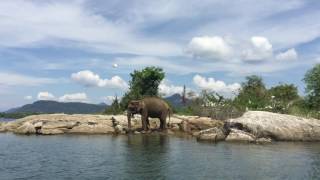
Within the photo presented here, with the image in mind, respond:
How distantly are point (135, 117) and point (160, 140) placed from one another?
13960 mm

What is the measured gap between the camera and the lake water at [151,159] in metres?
28.6

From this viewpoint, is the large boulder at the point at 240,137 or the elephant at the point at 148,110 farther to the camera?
the elephant at the point at 148,110

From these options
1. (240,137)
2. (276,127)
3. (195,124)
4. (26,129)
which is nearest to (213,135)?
(240,137)

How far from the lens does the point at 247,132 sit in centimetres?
4959

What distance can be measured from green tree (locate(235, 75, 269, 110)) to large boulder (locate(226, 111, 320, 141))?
68.5 ft

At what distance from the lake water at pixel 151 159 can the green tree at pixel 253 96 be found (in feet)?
86.8

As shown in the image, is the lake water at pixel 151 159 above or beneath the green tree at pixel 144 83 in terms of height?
beneath

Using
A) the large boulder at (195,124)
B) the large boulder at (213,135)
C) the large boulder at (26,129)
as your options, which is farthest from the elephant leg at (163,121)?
the large boulder at (26,129)

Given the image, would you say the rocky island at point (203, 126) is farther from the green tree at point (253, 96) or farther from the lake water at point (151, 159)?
the green tree at point (253, 96)

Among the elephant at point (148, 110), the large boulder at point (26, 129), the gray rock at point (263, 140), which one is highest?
the elephant at point (148, 110)

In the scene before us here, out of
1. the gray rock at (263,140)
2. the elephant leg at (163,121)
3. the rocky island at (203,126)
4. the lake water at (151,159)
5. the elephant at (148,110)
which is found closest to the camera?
the lake water at (151,159)

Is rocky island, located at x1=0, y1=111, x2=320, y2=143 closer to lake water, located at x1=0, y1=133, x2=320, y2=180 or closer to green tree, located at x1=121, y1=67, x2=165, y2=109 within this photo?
lake water, located at x1=0, y1=133, x2=320, y2=180

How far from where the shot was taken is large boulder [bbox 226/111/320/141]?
49.6 metres

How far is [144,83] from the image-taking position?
76125mm
